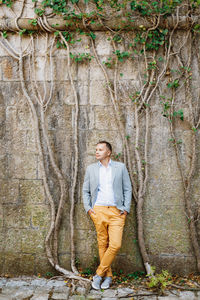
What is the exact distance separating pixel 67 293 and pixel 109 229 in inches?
37.3

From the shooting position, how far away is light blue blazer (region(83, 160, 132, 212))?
3463 mm

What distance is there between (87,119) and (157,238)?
195cm

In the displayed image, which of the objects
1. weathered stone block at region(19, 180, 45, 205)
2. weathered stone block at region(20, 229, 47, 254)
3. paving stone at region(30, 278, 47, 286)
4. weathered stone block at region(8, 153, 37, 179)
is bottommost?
paving stone at region(30, 278, 47, 286)

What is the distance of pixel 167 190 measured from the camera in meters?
3.84

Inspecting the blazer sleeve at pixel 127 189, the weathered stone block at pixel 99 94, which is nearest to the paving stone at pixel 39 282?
the blazer sleeve at pixel 127 189

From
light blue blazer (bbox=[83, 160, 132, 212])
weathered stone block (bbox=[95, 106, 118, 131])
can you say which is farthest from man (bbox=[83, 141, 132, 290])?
weathered stone block (bbox=[95, 106, 118, 131])

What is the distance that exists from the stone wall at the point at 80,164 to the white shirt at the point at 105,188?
0.40 metres

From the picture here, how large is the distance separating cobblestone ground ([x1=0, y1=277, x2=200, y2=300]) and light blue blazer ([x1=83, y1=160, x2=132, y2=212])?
102cm

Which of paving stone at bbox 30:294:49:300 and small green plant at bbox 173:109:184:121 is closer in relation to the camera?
paving stone at bbox 30:294:49:300

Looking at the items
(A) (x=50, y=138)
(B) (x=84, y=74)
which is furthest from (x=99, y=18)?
(A) (x=50, y=138)

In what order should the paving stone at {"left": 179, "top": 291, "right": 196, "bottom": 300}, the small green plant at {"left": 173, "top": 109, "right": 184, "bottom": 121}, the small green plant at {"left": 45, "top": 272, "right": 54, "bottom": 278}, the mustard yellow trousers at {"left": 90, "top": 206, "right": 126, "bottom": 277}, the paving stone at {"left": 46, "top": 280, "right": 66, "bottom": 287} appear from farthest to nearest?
the small green plant at {"left": 45, "top": 272, "right": 54, "bottom": 278}
the small green plant at {"left": 173, "top": 109, "right": 184, "bottom": 121}
the paving stone at {"left": 46, "top": 280, "right": 66, "bottom": 287}
the mustard yellow trousers at {"left": 90, "top": 206, "right": 126, "bottom": 277}
the paving stone at {"left": 179, "top": 291, "right": 196, "bottom": 300}

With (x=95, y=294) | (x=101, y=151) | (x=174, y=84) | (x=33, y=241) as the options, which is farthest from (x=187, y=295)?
(x=174, y=84)

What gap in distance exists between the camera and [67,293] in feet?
11.1

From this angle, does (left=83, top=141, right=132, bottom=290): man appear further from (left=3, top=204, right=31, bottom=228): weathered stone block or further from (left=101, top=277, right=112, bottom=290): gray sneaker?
(left=3, top=204, right=31, bottom=228): weathered stone block
